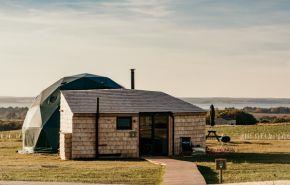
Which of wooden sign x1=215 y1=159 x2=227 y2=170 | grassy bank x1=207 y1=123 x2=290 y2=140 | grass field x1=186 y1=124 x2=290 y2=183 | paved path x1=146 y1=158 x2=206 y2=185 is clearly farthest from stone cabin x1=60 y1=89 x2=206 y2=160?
grassy bank x1=207 y1=123 x2=290 y2=140

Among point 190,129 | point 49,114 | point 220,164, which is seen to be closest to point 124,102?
point 190,129

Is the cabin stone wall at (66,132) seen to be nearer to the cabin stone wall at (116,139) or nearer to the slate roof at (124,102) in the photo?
the slate roof at (124,102)

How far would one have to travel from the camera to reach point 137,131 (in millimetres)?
33906

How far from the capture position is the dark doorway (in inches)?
1367

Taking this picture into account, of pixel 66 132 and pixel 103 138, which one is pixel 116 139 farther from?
pixel 66 132

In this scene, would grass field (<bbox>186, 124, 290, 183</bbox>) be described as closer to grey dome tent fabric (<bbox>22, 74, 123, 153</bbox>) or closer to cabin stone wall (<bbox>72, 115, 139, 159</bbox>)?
cabin stone wall (<bbox>72, 115, 139, 159</bbox>)

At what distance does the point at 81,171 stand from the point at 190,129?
9.62 metres

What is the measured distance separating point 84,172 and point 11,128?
163 feet

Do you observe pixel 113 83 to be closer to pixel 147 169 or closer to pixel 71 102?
pixel 71 102

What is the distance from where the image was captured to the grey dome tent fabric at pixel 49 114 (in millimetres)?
39094

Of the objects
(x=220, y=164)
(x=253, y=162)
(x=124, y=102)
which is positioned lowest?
(x=253, y=162)

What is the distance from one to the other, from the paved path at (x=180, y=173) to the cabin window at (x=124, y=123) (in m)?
3.40

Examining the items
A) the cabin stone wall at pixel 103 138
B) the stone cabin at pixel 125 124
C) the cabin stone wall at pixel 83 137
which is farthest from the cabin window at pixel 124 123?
the cabin stone wall at pixel 83 137

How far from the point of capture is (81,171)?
2736 cm
